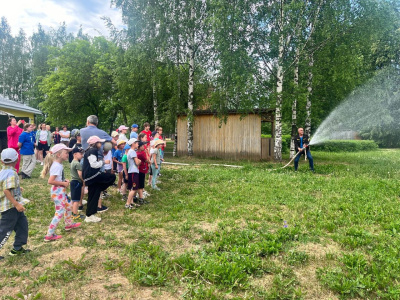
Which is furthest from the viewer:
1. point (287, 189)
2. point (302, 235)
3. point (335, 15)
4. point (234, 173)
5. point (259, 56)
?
point (259, 56)

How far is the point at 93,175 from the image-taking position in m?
5.31

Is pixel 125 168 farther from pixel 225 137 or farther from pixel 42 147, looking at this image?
pixel 225 137

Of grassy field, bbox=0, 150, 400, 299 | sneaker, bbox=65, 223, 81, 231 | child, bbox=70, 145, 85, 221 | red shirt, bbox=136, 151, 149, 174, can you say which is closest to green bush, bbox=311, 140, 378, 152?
grassy field, bbox=0, 150, 400, 299

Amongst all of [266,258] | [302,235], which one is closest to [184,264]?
[266,258]

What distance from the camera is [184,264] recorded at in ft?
11.6

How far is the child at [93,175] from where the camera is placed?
5258mm

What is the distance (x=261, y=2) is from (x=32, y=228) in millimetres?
14955

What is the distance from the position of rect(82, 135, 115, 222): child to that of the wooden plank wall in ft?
39.8

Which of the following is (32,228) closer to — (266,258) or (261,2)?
(266,258)

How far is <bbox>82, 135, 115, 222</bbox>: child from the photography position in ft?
17.3

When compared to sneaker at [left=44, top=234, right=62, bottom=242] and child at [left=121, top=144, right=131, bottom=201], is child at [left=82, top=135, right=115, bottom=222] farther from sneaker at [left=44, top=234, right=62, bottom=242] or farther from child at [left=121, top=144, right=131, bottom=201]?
child at [left=121, top=144, right=131, bottom=201]

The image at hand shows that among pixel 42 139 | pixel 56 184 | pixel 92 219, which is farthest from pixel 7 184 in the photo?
pixel 42 139

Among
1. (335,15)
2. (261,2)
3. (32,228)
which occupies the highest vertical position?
(261,2)

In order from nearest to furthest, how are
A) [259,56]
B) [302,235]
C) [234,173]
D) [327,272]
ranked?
[327,272], [302,235], [234,173], [259,56]
